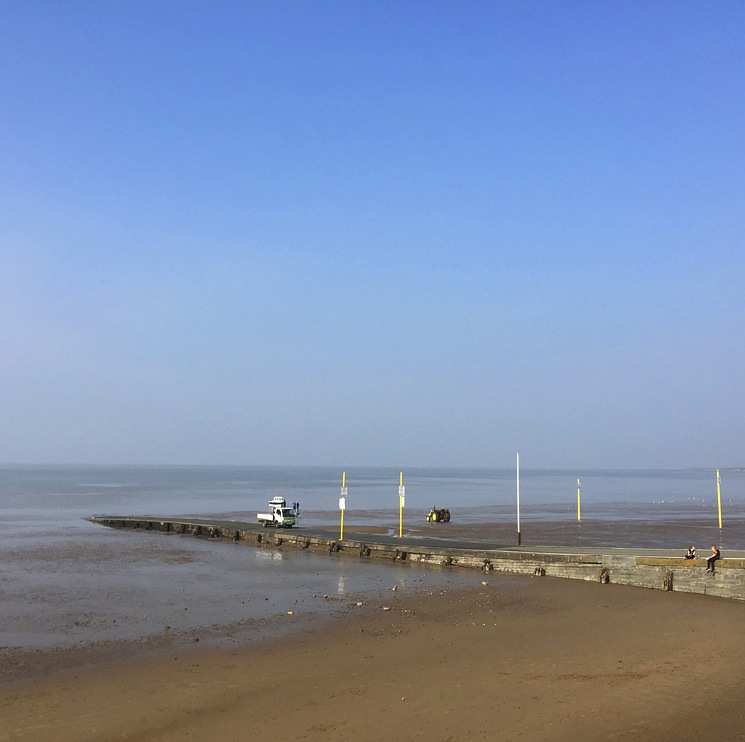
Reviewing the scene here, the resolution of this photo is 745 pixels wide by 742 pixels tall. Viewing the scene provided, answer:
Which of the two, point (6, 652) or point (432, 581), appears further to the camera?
point (432, 581)

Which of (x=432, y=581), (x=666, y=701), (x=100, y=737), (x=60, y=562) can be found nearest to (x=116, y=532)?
(x=60, y=562)

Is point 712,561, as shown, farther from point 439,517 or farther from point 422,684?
point 439,517

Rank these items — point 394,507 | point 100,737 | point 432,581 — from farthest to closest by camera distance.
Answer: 1. point 394,507
2. point 432,581
3. point 100,737

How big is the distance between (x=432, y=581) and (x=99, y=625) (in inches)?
522

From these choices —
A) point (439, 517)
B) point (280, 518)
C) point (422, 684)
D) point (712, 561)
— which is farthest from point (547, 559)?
point (439, 517)

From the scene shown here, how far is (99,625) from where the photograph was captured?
20844 millimetres

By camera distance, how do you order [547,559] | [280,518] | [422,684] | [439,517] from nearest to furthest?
[422,684] < [547,559] < [280,518] < [439,517]

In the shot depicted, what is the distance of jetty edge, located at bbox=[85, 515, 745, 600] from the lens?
24859 millimetres

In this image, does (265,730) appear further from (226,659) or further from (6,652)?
(6,652)

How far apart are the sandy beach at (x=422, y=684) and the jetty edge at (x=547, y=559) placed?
3.26 metres

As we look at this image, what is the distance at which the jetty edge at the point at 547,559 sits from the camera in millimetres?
24859

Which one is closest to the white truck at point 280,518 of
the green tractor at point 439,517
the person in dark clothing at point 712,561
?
the green tractor at point 439,517

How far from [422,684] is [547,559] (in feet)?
53.6

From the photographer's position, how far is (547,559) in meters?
29.6
